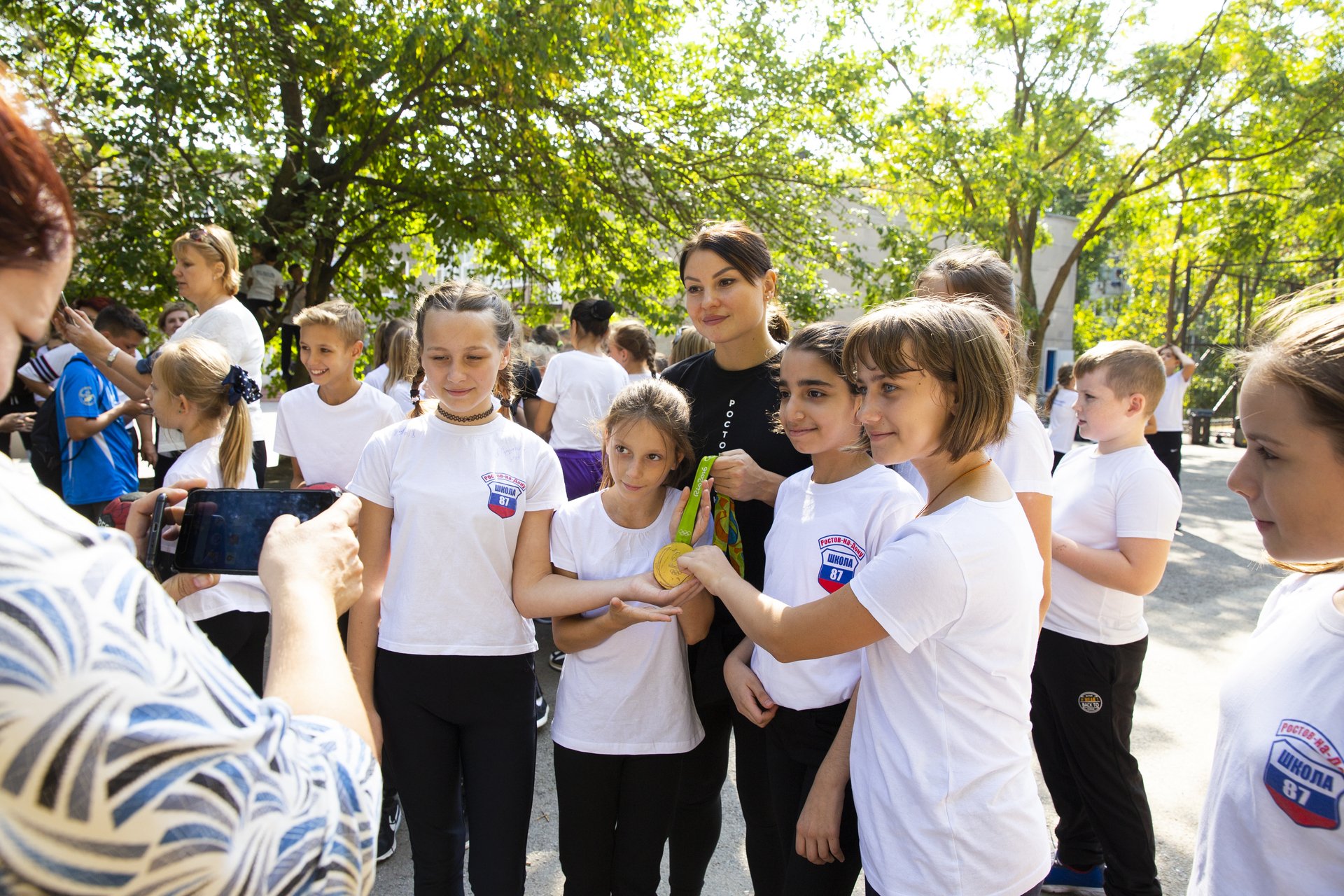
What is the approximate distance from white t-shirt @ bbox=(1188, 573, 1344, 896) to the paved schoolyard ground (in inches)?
35.6

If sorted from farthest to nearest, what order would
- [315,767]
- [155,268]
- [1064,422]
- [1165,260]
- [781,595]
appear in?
[1165,260] < [1064,422] < [155,268] < [781,595] < [315,767]

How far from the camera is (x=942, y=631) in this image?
1590 mm

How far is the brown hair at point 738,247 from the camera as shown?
8.23 feet

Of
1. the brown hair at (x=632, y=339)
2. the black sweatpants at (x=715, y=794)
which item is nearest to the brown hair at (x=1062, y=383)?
the brown hair at (x=632, y=339)

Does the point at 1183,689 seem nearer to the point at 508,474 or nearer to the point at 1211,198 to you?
the point at 508,474

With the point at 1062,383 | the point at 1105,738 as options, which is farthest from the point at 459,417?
the point at 1062,383

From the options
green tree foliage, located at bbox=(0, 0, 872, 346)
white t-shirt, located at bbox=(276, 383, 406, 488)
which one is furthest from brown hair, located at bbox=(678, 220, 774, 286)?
green tree foliage, located at bbox=(0, 0, 872, 346)

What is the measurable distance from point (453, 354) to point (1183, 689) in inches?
179

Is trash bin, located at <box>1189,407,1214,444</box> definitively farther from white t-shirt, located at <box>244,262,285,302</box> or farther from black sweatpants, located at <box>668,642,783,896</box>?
black sweatpants, located at <box>668,642,783,896</box>

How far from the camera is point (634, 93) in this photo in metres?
8.63

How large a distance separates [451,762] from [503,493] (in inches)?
31.1

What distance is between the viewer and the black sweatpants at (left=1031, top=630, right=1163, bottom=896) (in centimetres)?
260

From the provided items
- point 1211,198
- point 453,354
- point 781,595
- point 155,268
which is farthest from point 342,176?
point 1211,198

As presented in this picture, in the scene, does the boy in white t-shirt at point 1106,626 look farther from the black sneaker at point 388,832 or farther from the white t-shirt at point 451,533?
the black sneaker at point 388,832
